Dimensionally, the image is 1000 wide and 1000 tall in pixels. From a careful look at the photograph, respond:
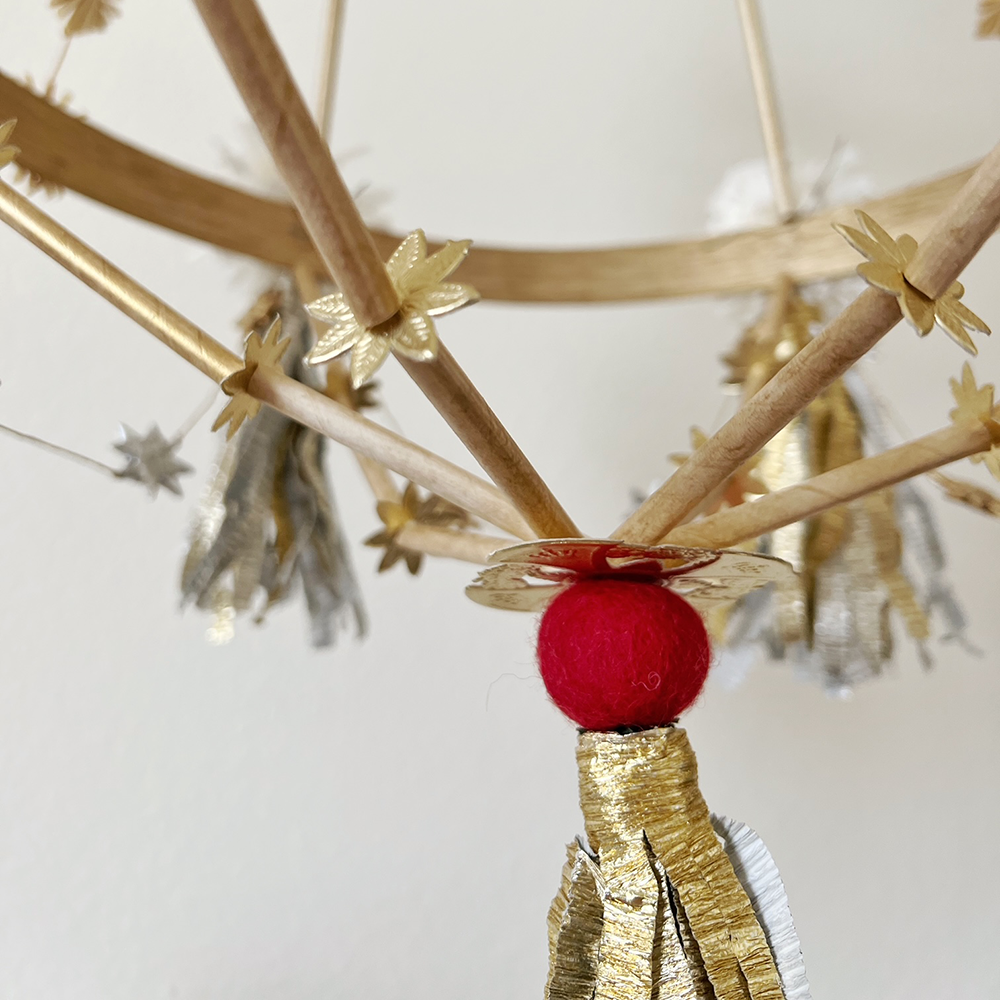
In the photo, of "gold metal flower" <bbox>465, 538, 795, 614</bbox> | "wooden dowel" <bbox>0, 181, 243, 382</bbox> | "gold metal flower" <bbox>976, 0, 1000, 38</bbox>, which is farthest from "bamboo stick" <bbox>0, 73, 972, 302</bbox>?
"gold metal flower" <bbox>465, 538, 795, 614</bbox>

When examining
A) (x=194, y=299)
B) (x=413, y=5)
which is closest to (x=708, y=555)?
(x=194, y=299)

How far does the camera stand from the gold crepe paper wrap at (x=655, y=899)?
1.71ft

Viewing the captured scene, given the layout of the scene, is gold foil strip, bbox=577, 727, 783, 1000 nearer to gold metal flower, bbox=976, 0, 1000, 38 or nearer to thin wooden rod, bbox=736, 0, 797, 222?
gold metal flower, bbox=976, 0, 1000, 38

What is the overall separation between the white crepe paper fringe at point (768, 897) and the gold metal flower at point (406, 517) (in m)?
0.31

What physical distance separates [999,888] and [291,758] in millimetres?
895

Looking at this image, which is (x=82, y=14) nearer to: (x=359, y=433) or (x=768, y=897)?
(x=359, y=433)

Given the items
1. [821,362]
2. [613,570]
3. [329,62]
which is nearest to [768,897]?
[613,570]

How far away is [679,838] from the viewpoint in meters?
0.53

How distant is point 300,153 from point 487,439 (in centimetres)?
15

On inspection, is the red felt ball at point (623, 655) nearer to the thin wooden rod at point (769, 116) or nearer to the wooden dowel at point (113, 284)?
the wooden dowel at point (113, 284)

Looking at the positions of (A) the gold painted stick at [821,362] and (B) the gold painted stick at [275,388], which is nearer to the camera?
(A) the gold painted stick at [821,362]

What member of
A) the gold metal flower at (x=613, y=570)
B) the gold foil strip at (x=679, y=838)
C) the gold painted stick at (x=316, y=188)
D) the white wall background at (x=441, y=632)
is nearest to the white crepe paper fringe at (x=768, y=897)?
the gold foil strip at (x=679, y=838)

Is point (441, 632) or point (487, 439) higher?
point (441, 632)

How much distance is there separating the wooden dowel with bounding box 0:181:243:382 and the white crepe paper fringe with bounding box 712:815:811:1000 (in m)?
0.39
